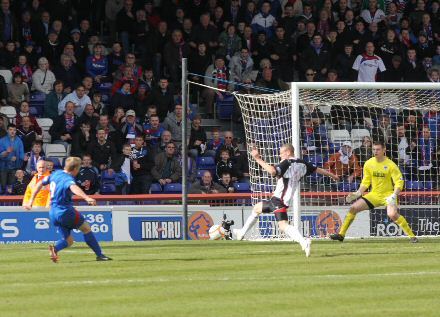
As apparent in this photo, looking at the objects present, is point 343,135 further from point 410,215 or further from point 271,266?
point 271,266

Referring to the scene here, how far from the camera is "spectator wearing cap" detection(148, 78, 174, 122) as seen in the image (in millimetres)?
27641

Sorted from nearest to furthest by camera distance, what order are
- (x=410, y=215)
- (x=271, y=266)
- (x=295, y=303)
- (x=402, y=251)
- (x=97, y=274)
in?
(x=295, y=303)
(x=97, y=274)
(x=271, y=266)
(x=402, y=251)
(x=410, y=215)

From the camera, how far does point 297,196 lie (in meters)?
21.7

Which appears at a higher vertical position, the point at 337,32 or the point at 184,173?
the point at 337,32

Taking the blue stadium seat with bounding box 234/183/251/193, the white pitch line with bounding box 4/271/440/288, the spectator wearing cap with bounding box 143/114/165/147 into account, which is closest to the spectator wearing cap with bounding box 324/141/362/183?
the blue stadium seat with bounding box 234/183/251/193

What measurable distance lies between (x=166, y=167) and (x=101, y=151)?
1482 mm

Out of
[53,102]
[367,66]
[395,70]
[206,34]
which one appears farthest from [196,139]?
[395,70]

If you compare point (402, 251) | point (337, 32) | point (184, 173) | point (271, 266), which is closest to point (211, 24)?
point (337, 32)

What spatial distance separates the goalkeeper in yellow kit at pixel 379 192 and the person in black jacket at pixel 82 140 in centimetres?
726

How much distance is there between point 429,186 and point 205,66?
648 cm

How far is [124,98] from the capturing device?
2753cm

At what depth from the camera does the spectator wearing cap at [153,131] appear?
2677 cm

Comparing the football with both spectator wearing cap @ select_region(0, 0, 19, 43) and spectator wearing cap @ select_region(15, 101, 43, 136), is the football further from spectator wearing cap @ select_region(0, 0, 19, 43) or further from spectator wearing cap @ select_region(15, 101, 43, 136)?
spectator wearing cap @ select_region(0, 0, 19, 43)

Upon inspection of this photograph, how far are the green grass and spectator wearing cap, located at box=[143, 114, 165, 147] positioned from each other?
24.4ft
